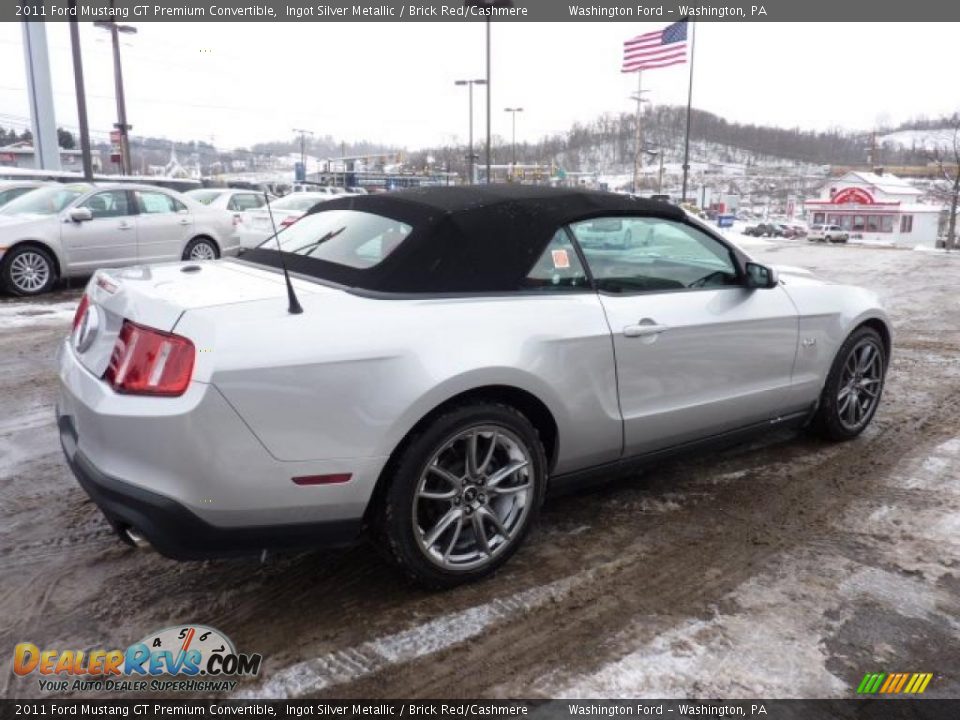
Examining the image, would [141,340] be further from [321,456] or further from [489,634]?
[489,634]

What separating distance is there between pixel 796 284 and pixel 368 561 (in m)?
2.80

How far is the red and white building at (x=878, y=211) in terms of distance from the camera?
68044 millimetres

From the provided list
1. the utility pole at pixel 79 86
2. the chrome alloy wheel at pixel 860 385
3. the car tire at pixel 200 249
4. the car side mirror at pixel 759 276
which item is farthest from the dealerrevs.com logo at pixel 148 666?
the utility pole at pixel 79 86

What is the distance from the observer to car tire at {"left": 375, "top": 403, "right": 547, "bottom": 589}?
2.63m

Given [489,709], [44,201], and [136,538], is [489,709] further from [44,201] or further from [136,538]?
[44,201]

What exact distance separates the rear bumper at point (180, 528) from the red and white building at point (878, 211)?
7235 centimetres

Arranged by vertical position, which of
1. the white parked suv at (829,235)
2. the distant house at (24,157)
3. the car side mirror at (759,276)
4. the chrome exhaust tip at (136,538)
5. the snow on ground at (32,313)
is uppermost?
the distant house at (24,157)

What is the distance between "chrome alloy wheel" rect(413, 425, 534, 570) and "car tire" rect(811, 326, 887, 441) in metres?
2.32

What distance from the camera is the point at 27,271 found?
9.82 metres

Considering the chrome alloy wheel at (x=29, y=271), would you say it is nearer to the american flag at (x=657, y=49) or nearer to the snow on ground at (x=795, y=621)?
the snow on ground at (x=795, y=621)

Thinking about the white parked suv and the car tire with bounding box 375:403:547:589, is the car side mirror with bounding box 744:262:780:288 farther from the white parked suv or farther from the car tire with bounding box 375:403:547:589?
the white parked suv

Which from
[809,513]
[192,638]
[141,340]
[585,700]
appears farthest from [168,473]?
[809,513]

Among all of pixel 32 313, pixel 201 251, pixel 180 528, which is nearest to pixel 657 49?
pixel 201 251

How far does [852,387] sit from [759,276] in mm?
1206
